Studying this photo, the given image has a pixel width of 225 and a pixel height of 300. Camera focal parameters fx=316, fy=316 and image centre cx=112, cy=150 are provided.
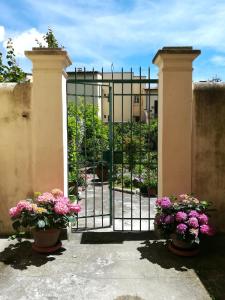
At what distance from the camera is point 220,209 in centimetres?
523

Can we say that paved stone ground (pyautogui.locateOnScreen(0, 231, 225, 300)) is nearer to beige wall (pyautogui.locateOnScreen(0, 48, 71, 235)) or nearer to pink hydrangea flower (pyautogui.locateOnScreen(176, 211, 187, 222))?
pink hydrangea flower (pyautogui.locateOnScreen(176, 211, 187, 222))

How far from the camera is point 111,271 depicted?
13.0 feet

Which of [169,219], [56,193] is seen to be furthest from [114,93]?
[169,219]

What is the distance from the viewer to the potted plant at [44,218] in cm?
439

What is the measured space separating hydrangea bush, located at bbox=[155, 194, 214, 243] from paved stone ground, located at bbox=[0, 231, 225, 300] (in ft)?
1.11

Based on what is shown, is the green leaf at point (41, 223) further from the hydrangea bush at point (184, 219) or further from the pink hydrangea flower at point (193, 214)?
the pink hydrangea flower at point (193, 214)

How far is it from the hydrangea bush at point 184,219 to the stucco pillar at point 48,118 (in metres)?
1.65

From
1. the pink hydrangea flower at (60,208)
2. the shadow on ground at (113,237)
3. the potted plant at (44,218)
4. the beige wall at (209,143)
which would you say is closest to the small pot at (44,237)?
the potted plant at (44,218)

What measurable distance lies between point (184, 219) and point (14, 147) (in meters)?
2.87

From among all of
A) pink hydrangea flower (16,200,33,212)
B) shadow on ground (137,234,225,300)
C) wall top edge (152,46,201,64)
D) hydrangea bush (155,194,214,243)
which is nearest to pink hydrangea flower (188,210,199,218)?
hydrangea bush (155,194,214,243)

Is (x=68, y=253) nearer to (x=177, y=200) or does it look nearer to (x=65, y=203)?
(x=65, y=203)

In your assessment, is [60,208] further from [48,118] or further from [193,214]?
[193,214]

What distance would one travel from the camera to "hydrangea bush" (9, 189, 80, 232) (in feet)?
14.4

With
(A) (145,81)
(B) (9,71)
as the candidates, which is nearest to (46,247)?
(A) (145,81)
